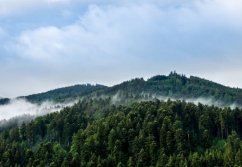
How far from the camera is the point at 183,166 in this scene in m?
108

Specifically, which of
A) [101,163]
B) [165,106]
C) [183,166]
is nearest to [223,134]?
[165,106]

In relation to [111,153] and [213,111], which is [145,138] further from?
[213,111]

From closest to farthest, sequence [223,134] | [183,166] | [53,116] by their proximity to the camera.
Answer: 1. [183,166]
2. [223,134]
3. [53,116]

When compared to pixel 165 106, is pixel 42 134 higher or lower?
lower

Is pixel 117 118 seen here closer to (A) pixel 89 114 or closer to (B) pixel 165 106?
(B) pixel 165 106

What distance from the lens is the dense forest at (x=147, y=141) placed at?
118m

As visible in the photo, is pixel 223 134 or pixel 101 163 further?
pixel 223 134

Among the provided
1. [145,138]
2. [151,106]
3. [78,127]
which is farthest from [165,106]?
[78,127]

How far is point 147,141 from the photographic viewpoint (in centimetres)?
12838

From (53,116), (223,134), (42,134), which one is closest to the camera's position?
(223,134)

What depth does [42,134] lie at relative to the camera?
566ft

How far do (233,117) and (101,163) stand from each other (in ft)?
196

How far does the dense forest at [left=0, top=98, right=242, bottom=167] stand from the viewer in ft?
387

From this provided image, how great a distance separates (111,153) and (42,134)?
2188 inches
